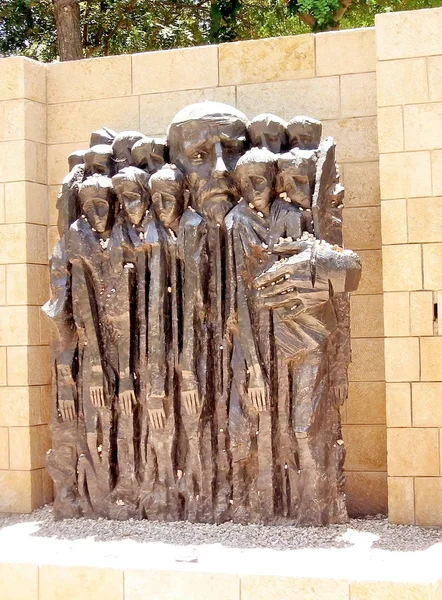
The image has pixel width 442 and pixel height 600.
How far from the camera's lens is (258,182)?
4809mm

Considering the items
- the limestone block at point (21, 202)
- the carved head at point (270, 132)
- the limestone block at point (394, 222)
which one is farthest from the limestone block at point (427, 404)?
the limestone block at point (21, 202)

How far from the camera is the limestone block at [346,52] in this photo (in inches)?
208

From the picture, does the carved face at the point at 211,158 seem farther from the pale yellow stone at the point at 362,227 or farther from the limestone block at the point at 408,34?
the limestone block at the point at 408,34

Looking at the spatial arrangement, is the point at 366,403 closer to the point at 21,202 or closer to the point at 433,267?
the point at 433,267

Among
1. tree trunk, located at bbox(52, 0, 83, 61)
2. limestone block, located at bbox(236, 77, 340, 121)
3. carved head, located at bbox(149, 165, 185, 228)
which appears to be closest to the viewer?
carved head, located at bbox(149, 165, 185, 228)

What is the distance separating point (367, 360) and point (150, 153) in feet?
5.94

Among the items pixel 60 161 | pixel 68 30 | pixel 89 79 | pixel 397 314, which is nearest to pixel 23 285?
pixel 60 161

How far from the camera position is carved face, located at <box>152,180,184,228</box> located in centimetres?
492

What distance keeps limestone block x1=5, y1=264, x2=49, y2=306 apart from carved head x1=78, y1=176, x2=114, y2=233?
2.14ft

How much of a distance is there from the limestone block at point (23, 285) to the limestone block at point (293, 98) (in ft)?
5.62

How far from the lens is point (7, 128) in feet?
18.4

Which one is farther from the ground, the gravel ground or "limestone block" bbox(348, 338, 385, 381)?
"limestone block" bbox(348, 338, 385, 381)

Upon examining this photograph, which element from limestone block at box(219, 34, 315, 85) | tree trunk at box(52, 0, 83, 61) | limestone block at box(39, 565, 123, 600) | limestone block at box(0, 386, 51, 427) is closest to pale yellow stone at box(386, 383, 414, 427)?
limestone block at box(39, 565, 123, 600)

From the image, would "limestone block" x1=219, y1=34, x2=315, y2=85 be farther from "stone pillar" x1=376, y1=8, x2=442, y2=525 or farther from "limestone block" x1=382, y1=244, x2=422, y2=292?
"limestone block" x1=382, y1=244, x2=422, y2=292
